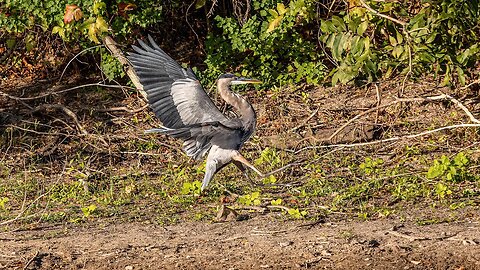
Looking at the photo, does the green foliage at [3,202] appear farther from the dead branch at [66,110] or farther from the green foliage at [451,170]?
the green foliage at [451,170]

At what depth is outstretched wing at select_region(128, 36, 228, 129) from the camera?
284 inches

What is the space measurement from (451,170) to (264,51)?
11.1 feet

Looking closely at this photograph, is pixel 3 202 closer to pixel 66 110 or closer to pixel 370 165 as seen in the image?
pixel 66 110

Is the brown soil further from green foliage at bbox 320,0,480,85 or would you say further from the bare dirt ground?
green foliage at bbox 320,0,480,85

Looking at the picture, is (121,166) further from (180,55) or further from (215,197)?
(180,55)

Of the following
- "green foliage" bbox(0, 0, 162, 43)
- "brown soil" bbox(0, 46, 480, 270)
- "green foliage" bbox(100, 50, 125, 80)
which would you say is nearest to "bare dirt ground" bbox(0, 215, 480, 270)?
"brown soil" bbox(0, 46, 480, 270)

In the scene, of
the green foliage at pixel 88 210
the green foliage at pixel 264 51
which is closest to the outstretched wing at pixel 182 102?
the green foliage at pixel 88 210

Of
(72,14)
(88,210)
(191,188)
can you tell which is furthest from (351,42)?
(72,14)

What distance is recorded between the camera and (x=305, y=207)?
764cm

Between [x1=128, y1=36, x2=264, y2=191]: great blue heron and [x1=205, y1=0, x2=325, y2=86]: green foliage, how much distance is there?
3122 millimetres

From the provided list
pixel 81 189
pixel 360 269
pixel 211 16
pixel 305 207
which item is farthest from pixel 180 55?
pixel 360 269

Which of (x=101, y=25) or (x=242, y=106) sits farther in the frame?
(x=101, y=25)

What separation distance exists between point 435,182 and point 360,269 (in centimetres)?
183

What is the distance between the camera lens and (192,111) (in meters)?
7.23
